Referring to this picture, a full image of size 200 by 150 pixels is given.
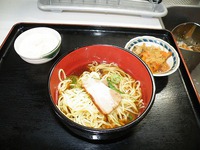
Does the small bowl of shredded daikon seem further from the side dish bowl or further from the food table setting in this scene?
the side dish bowl

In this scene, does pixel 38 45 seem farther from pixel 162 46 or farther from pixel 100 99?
pixel 162 46

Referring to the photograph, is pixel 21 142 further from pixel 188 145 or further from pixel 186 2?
pixel 186 2

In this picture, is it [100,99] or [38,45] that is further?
[38,45]

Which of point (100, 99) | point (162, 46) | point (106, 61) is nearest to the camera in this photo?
point (100, 99)

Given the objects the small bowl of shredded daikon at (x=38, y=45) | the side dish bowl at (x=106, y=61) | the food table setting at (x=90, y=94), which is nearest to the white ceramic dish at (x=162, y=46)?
the food table setting at (x=90, y=94)

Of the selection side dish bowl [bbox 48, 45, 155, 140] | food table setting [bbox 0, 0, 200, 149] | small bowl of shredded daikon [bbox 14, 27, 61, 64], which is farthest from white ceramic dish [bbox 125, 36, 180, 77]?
small bowl of shredded daikon [bbox 14, 27, 61, 64]

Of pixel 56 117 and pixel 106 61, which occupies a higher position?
pixel 106 61

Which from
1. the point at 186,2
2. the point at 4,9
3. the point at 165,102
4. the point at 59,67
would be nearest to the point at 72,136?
the point at 59,67

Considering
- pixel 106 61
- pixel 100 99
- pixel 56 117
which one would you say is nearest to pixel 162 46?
pixel 106 61
